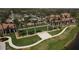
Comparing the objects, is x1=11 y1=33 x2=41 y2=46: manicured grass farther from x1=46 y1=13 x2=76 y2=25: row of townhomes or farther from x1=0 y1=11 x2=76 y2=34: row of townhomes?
x1=46 y1=13 x2=76 y2=25: row of townhomes

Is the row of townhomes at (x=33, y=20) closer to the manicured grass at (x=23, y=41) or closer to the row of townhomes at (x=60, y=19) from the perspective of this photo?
the row of townhomes at (x=60, y=19)

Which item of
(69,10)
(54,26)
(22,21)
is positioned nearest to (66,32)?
(54,26)

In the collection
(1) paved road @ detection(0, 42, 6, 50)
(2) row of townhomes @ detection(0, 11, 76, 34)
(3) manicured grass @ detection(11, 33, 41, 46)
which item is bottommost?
(1) paved road @ detection(0, 42, 6, 50)

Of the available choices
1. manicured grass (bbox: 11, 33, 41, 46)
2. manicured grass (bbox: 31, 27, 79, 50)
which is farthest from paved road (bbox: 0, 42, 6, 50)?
manicured grass (bbox: 31, 27, 79, 50)

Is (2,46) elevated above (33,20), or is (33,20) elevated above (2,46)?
(33,20)

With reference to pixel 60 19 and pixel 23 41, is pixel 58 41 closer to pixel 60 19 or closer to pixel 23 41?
pixel 60 19

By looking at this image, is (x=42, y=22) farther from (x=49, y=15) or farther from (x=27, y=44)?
(x=27, y=44)

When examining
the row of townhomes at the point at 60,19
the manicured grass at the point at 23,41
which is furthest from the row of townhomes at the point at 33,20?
the manicured grass at the point at 23,41

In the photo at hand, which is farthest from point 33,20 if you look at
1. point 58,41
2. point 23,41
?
point 58,41
